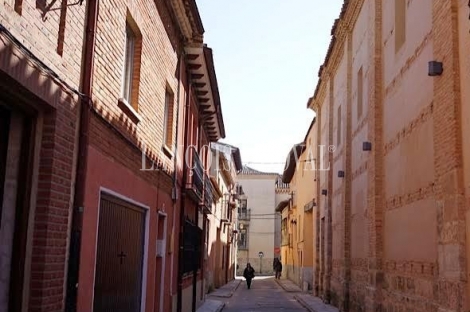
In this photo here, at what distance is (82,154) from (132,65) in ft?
9.99

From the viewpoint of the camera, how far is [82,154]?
6398 mm

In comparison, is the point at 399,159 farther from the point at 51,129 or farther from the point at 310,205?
the point at 310,205

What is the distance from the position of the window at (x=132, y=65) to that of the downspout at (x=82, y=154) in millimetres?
2245

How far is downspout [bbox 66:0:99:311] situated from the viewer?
6.26 m

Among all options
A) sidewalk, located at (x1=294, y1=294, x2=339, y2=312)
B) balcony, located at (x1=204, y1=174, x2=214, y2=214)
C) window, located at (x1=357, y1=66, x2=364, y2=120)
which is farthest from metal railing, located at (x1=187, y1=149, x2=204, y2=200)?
sidewalk, located at (x1=294, y1=294, x2=339, y2=312)

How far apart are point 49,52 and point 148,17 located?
4.26m

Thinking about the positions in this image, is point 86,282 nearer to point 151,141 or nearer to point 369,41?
point 151,141

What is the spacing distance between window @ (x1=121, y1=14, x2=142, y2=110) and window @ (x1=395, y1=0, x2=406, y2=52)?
6.33m

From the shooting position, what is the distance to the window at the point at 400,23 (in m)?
13.2

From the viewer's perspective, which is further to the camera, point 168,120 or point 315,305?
point 315,305

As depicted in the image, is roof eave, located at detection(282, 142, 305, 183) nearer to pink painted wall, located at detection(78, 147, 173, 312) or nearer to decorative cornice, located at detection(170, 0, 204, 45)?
decorative cornice, located at detection(170, 0, 204, 45)

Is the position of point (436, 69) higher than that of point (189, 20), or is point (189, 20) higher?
point (189, 20)

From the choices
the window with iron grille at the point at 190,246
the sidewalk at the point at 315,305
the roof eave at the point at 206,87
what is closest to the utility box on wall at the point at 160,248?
the window with iron grille at the point at 190,246

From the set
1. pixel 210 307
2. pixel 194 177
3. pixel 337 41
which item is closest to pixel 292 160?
pixel 337 41
